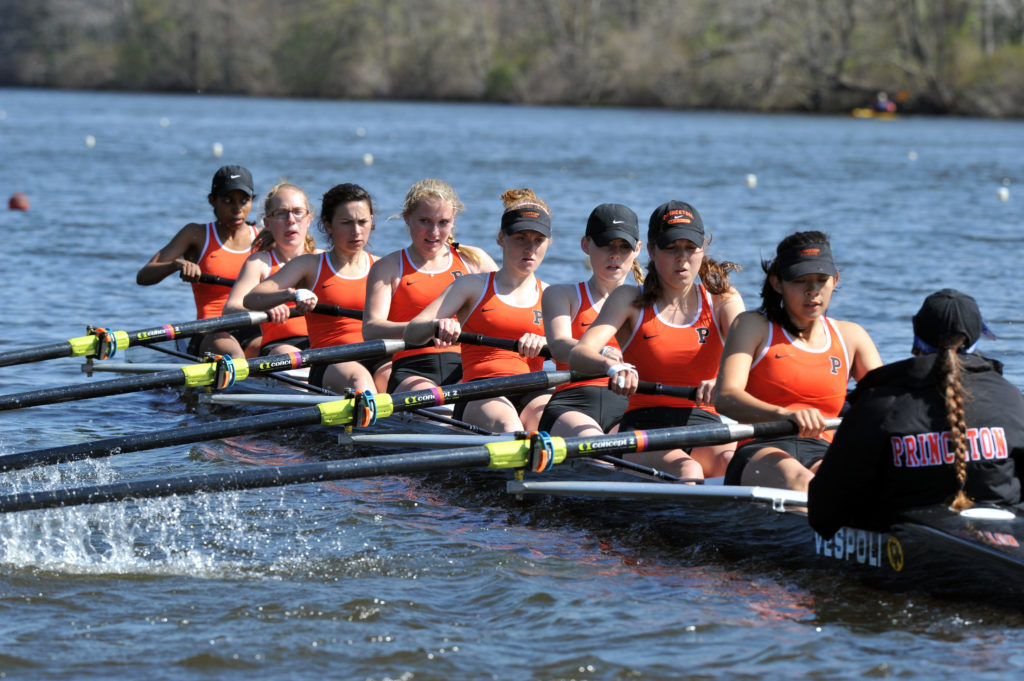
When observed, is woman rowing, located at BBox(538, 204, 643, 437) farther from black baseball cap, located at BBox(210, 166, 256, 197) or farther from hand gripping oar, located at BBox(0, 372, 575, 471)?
black baseball cap, located at BBox(210, 166, 256, 197)

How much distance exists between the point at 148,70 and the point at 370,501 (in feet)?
223

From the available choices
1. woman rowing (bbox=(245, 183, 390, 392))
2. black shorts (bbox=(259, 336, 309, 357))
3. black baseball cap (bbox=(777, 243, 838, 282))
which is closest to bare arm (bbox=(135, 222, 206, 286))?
black shorts (bbox=(259, 336, 309, 357))

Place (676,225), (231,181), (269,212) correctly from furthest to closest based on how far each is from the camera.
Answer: (231,181) < (269,212) < (676,225)

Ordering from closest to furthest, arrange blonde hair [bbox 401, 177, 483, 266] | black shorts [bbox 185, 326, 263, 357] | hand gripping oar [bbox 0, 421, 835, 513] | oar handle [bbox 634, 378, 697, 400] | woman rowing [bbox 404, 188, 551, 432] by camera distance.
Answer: hand gripping oar [bbox 0, 421, 835, 513] → oar handle [bbox 634, 378, 697, 400] → woman rowing [bbox 404, 188, 551, 432] → blonde hair [bbox 401, 177, 483, 266] → black shorts [bbox 185, 326, 263, 357]

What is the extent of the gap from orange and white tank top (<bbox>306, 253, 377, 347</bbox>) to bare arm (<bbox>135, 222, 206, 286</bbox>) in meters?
1.35

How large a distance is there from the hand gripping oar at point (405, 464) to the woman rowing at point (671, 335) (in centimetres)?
39

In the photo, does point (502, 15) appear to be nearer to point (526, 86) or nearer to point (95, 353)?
point (526, 86)

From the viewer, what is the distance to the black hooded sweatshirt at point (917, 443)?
4.33 meters

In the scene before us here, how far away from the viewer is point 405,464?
4910mm

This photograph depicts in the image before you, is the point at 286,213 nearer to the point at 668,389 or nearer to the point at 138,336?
the point at 138,336

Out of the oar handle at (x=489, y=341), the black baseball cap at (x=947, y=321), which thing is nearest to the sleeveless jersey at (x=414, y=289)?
the oar handle at (x=489, y=341)

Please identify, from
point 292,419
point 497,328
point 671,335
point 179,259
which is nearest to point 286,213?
point 179,259

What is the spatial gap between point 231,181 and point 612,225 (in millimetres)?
3667

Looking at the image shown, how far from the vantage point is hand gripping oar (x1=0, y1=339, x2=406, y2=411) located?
655 centimetres
